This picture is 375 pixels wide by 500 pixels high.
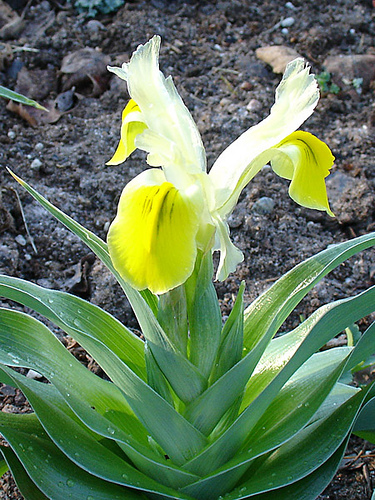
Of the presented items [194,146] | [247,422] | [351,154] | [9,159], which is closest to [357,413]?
[247,422]

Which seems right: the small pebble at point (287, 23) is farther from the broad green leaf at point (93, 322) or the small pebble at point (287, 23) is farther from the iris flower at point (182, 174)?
the broad green leaf at point (93, 322)

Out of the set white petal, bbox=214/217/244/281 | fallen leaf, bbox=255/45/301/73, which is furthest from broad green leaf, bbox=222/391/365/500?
fallen leaf, bbox=255/45/301/73

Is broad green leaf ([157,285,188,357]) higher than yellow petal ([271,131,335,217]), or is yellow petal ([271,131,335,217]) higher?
yellow petal ([271,131,335,217])

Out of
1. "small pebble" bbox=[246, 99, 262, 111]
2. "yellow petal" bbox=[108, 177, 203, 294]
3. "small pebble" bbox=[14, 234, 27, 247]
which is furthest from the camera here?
"small pebble" bbox=[246, 99, 262, 111]

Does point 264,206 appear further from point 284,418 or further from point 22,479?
point 22,479

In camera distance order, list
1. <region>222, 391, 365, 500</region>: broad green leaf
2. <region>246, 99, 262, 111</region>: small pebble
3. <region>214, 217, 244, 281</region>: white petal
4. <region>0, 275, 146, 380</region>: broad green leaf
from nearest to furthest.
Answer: <region>214, 217, 244, 281</region>: white petal, <region>222, 391, 365, 500</region>: broad green leaf, <region>0, 275, 146, 380</region>: broad green leaf, <region>246, 99, 262, 111</region>: small pebble

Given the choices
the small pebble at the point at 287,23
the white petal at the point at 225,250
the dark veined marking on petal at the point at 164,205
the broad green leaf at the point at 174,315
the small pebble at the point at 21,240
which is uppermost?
the dark veined marking on petal at the point at 164,205

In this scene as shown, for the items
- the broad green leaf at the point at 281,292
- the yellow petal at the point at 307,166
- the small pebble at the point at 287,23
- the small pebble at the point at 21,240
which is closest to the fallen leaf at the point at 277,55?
the small pebble at the point at 287,23

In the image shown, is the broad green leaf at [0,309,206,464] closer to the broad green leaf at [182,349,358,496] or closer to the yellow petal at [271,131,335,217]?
the broad green leaf at [182,349,358,496]
